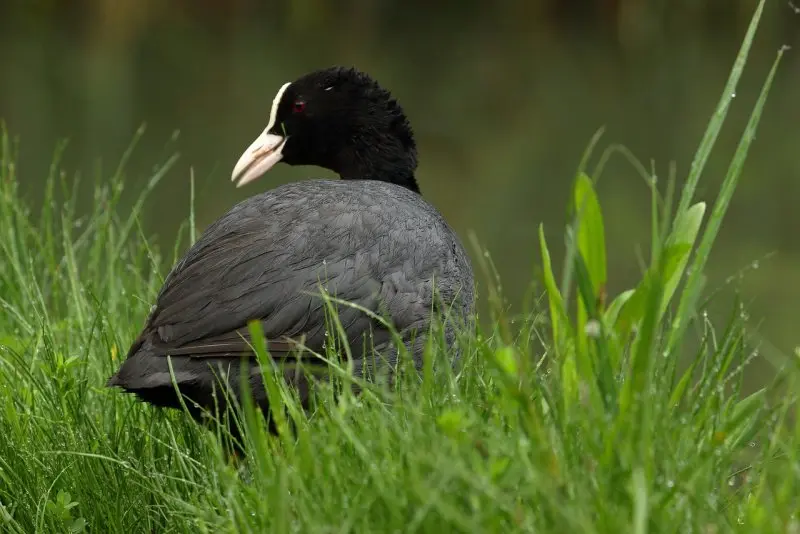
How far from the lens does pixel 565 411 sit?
62.4 inches

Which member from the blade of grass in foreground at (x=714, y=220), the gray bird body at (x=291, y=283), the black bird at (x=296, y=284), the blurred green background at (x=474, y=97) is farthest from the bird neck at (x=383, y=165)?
the blade of grass in foreground at (x=714, y=220)

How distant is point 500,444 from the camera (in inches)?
57.6

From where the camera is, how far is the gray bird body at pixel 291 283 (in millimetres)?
2236

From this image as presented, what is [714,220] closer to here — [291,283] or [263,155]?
[291,283]

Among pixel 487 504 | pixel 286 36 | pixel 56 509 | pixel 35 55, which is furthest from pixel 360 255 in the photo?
pixel 286 36

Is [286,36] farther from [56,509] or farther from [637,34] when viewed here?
[56,509]

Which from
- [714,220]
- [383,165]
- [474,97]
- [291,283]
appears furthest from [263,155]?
[474,97]

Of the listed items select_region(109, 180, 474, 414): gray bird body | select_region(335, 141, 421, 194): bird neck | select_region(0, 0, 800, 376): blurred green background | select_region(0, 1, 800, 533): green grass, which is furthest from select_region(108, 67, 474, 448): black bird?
select_region(0, 0, 800, 376): blurred green background

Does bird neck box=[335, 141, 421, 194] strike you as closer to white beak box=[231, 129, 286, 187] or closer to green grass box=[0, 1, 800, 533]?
white beak box=[231, 129, 286, 187]

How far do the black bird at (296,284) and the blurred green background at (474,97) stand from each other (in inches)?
49.5

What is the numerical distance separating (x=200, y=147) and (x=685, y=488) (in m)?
8.12

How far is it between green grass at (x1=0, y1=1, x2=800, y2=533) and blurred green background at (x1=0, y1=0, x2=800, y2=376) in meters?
1.68

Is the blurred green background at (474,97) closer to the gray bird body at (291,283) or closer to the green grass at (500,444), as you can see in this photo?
the gray bird body at (291,283)

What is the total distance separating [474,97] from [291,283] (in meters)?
10.4
